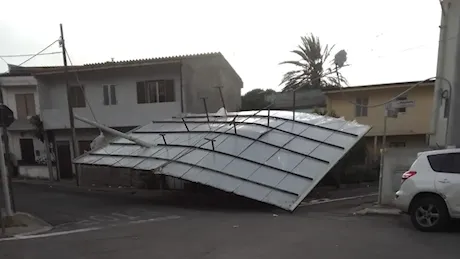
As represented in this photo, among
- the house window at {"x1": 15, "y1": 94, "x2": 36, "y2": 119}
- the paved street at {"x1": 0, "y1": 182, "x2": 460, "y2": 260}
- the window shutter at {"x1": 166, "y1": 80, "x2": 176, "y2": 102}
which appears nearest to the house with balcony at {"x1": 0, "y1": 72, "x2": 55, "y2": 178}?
the house window at {"x1": 15, "y1": 94, "x2": 36, "y2": 119}

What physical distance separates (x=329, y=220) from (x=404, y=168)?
2797 mm

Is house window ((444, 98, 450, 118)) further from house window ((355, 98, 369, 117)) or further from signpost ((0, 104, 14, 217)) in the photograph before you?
signpost ((0, 104, 14, 217))

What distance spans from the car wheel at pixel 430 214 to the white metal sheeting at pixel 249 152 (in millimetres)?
4143

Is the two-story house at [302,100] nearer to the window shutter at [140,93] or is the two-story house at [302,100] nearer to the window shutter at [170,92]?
the window shutter at [170,92]

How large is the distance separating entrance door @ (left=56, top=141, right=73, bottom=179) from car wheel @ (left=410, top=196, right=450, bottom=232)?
Result: 23.7m

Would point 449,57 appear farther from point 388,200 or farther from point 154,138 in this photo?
point 154,138

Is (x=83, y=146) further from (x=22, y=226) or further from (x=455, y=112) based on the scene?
(x=455, y=112)

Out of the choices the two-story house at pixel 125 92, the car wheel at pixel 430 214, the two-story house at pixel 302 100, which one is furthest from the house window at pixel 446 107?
the two-story house at pixel 302 100

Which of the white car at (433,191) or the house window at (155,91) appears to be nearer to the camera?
the white car at (433,191)

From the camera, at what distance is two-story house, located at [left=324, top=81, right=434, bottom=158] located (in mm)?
22734

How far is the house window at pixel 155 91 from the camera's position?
22.7 metres

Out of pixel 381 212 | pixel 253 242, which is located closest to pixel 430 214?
pixel 381 212

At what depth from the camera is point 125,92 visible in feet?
76.8

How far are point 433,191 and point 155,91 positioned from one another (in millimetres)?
18205
